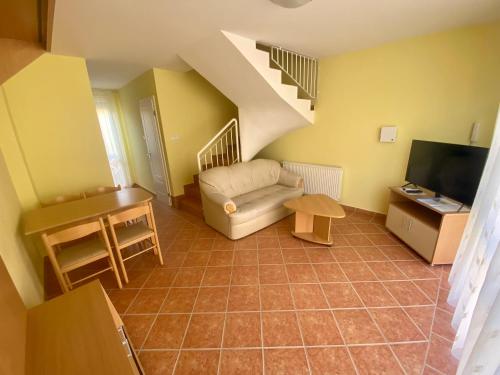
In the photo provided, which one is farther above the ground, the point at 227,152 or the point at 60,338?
the point at 227,152

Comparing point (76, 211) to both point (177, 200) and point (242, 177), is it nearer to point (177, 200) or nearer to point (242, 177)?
point (177, 200)

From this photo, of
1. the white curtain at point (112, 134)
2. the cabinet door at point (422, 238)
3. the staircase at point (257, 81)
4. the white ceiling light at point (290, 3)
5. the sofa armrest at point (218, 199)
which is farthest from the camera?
the white curtain at point (112, 134)

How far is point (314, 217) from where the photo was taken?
9.46ft

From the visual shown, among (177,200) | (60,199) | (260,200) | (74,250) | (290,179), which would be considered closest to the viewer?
(74,250)

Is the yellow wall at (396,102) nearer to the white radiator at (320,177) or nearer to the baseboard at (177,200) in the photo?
the white radiator at (320,177)

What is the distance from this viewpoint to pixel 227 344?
5.08ft

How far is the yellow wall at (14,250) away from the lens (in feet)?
4.90

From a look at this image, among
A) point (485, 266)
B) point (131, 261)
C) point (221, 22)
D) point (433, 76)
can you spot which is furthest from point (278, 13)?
point (131, 261)

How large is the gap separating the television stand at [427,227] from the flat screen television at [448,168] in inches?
7.8

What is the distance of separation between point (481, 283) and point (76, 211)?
11.2ft

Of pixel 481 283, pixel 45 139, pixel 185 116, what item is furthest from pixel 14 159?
pixel 481 283

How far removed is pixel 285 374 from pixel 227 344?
45 centimetres

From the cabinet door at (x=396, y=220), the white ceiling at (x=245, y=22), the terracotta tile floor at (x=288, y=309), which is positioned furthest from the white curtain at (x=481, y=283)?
the white ceiling at (x=245, y=22)

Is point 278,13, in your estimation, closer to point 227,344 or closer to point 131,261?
point 227,344
